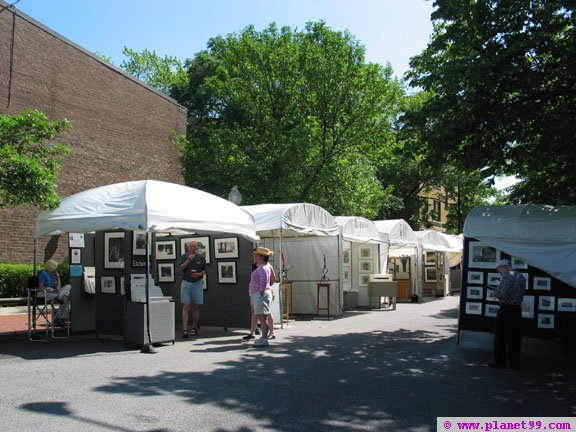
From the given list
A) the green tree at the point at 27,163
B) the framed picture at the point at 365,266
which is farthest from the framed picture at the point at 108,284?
the framed picture at the point at 365,266

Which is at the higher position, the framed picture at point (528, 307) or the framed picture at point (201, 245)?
the framed picture at point (201, 245)

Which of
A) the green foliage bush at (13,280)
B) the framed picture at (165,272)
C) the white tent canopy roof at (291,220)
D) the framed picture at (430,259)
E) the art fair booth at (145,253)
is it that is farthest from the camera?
the framed picture at (430,259)

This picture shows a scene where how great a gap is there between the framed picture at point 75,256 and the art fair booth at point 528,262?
817 centimetres

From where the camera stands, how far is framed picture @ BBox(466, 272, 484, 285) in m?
11.1

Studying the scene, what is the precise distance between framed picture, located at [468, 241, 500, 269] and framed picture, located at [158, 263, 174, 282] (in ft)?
24.0

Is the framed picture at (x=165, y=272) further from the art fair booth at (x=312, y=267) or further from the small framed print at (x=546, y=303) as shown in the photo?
the small framed print at (x=546, y=303)

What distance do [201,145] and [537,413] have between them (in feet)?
76.6

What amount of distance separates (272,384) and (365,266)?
47.7 feet

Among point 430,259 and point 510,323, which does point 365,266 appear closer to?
point 430,259

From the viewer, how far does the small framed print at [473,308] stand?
1115cm

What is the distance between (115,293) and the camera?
1213 centimetres

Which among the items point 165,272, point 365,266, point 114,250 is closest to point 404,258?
point 365,266

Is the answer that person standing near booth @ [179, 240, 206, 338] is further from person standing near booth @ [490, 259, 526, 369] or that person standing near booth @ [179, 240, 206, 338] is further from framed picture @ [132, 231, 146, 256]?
person standing near booth @ [490, 259, 526, 369]

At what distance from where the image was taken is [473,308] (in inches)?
441
